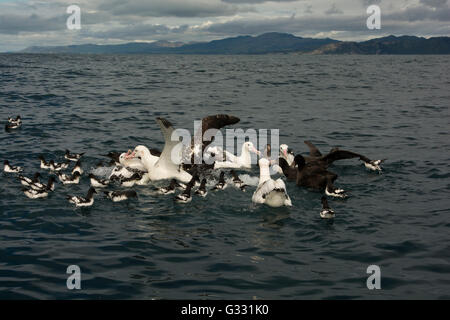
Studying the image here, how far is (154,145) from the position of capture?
20.9 m

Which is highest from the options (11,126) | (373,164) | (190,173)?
(11,126)

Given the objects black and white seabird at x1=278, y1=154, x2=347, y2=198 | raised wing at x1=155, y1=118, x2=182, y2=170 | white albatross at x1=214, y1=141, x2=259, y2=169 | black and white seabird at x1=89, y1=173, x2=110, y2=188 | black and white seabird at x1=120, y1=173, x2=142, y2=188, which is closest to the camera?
raised wing at x1=155, y1=118, x2=182, y2=170

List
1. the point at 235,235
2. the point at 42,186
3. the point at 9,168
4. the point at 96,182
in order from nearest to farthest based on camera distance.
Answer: the point at 235,235
the point at 42,186
the point at 96,182
the point at 9,168

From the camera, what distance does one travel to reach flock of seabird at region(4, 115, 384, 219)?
12.8 metres

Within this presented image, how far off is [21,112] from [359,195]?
22.6m

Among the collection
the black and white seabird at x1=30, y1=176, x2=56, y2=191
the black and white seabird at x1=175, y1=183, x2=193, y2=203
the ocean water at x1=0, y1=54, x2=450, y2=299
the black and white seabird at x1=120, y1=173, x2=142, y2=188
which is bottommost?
the ocean water at x1=0, y1=54, x2=450, y2=299

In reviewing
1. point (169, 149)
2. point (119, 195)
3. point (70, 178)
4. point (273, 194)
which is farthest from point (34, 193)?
point (273, 194)

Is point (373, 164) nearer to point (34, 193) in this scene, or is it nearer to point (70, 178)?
point (70, 178)

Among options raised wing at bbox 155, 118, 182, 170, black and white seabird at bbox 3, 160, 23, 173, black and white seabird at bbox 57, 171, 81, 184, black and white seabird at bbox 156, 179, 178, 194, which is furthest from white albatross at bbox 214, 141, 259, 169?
black and white seabird at bbox 3, 160, 23, 173

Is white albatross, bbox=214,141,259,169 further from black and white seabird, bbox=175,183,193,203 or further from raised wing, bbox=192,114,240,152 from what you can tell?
black and white seabird, bbox=175,183,193,203

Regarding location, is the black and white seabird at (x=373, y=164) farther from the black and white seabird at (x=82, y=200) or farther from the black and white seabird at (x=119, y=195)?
the black and white seabird at (x=82, y=200)

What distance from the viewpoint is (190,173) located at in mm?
16344
